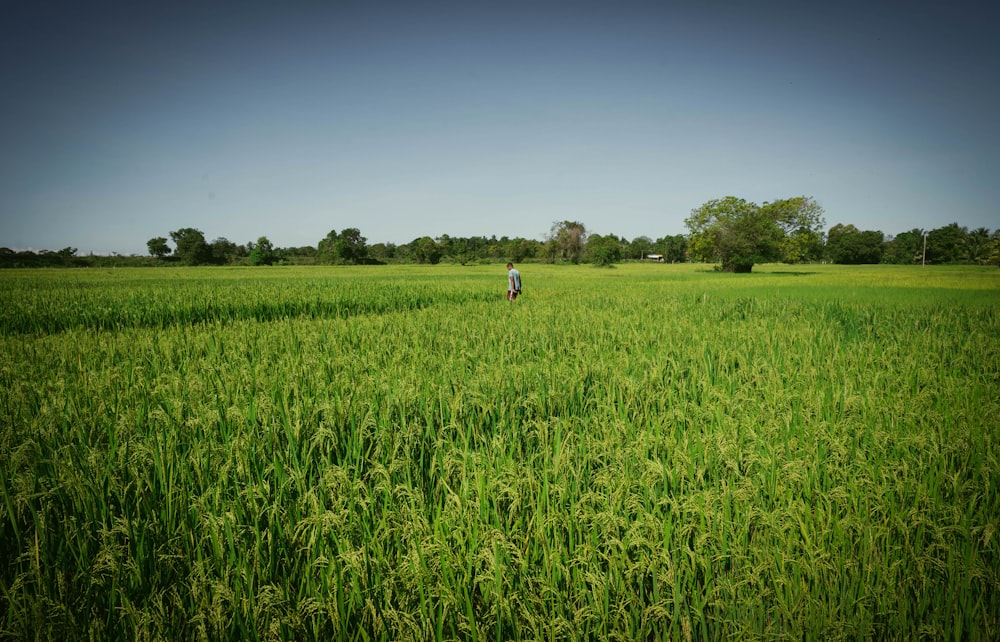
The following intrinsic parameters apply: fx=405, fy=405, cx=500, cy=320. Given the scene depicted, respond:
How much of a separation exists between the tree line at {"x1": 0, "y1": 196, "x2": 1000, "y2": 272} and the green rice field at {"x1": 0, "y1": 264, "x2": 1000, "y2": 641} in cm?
5233

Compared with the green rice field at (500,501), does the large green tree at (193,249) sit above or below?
above

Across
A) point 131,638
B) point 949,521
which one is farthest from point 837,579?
point 131,638

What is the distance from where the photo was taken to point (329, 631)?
204 cm

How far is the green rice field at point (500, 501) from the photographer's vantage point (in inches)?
75.2

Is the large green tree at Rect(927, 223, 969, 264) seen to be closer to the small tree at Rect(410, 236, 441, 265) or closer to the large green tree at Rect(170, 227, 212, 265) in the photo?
the small tree at Rect(410, 236, 441, 265)

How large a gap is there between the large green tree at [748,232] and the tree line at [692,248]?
112 millimetres

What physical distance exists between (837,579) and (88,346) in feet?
35.8

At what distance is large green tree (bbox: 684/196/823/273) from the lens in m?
50.7

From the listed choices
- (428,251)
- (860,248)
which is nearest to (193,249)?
(428,251)

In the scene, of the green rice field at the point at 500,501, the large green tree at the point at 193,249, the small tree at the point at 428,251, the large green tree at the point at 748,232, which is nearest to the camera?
the green rice field at the point at 500,501

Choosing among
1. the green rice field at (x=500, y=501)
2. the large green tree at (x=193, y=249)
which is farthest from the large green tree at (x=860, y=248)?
the large green tree at (x=193, y=249)

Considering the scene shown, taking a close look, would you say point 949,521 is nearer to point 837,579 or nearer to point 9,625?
point 837,579

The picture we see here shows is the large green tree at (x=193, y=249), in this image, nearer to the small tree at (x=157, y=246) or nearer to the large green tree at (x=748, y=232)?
the small tree at (x=157, y=246)

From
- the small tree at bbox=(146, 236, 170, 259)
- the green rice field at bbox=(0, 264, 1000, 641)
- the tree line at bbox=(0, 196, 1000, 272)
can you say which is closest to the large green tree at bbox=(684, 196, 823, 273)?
the tree line at bbox=(0, 196, 1000, 272)
